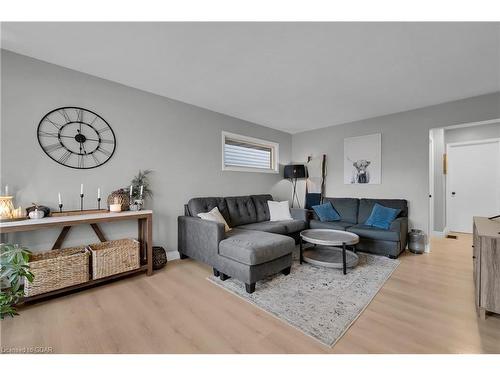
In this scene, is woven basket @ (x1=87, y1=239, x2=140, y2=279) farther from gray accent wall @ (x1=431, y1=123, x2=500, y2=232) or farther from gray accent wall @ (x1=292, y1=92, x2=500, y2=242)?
gray accent wall @ (x1=431, y1=123, x2=500, y2=232)

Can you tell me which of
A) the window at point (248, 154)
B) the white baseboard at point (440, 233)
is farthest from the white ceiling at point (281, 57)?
the white baseboard at point (440, 233)

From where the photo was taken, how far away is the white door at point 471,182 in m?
4.19

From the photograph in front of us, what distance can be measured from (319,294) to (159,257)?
1.99m

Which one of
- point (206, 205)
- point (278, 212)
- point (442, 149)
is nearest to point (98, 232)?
point (206, 205)

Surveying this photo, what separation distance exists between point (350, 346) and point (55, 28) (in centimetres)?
327

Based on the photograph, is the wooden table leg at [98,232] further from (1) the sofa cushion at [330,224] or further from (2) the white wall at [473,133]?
(2) the white wall at [473,133]

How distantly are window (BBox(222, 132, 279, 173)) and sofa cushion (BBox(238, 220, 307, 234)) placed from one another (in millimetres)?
1189

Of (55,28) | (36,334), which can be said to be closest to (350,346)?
(36,334)

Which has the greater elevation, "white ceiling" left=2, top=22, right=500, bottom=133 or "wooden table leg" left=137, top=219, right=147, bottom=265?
"white ceiling" left=2, top=22, right=500, bottom=133

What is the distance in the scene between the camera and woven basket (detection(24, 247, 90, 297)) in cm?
186

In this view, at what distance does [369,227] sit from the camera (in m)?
3.38

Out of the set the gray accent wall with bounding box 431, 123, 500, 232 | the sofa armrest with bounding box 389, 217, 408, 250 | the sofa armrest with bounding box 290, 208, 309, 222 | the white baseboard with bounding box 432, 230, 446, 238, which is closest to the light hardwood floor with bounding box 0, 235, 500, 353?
the sofa armrest with bounding box 389, 217, 408, 250

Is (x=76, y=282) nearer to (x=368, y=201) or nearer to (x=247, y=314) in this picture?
(x=247, y=314)
